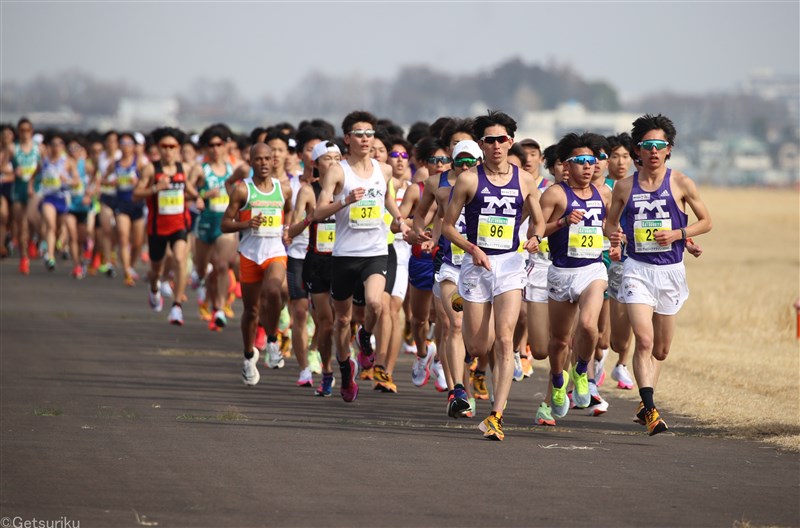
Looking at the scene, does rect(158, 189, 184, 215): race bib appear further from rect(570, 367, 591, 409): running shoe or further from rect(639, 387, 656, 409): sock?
rect(639, 387, 656, 409): sock

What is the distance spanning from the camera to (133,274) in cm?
2859

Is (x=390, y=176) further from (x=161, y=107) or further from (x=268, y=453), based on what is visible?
(x=161, y=107)

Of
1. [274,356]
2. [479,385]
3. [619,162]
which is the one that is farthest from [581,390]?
[274,356]

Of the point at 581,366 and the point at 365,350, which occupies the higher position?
the point at 581,366

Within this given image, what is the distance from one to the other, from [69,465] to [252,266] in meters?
5.35

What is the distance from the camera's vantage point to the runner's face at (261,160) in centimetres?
1547

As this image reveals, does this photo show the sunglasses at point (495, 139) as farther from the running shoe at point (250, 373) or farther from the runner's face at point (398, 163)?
the runner's face at point (398, 163)

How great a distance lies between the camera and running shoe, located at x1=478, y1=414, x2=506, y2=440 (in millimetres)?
11375

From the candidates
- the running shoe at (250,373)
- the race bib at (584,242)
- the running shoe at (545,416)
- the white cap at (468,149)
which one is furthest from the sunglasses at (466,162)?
the running shoe at (250,373)

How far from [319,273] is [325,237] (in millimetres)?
380

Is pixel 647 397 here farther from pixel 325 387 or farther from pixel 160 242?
pixel 160 242

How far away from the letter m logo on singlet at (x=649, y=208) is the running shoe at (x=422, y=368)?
11.8 feet

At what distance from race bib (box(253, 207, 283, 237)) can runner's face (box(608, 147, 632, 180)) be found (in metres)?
3.12

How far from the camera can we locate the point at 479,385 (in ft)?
45.7
